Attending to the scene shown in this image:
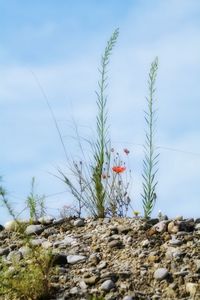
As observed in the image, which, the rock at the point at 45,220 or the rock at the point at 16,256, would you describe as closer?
the rock at the point at 16,256

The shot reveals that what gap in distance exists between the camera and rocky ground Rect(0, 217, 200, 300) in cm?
437

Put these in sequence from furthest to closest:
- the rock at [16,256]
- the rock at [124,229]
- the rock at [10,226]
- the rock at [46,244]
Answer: the rock at [10,226], the rock at [124,229], the rock at [46,244], the rock at [16,256]

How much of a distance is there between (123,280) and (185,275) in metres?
0.39

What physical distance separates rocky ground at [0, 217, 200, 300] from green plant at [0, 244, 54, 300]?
11 cm

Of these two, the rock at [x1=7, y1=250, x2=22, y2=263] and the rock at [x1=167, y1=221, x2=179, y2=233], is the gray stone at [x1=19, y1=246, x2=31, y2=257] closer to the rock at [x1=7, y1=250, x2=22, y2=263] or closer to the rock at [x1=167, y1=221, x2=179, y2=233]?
the rock at [x1=7, y1=250, x2=22, y2=263]

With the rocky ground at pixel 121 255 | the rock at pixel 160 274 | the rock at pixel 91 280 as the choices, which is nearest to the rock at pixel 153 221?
the rocky ground at pixel 121 255

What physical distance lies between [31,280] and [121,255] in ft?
2.57

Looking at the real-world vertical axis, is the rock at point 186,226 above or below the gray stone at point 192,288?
above

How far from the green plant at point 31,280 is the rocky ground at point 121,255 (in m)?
0.11

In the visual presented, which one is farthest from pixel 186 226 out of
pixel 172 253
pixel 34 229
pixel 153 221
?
pixel 34 229

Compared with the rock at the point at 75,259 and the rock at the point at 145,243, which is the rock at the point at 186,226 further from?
the rock at the point at 75,259

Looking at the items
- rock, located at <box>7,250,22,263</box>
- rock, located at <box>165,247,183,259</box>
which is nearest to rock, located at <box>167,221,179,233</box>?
rock, located at <box>165,247,183,259</box>

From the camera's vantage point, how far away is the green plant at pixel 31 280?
4328 mm

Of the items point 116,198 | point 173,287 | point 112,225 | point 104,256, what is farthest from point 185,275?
point 116,198
